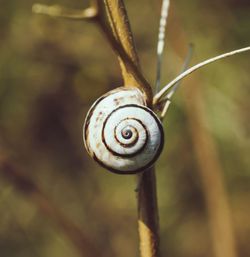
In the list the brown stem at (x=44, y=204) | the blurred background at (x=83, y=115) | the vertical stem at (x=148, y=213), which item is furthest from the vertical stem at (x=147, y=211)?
the blurred background at (x=83, y=115)

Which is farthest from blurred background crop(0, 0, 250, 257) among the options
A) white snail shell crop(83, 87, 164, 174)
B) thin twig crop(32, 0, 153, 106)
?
thin twig crop(32, 0, 153, 106)

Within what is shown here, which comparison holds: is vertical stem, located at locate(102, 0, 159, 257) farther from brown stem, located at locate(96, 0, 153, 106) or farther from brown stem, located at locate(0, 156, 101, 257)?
brown stem, located at locate(0, 156, 101, 257)

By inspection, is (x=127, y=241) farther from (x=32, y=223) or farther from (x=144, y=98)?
(x=144, y=98)

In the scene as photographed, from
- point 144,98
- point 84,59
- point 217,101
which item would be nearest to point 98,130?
point 144,98

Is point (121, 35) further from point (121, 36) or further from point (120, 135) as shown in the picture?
Answer: point (120, 135)

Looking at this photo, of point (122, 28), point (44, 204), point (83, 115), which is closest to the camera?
point (122, 28)

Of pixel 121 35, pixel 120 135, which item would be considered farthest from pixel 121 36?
pixel 120 135
